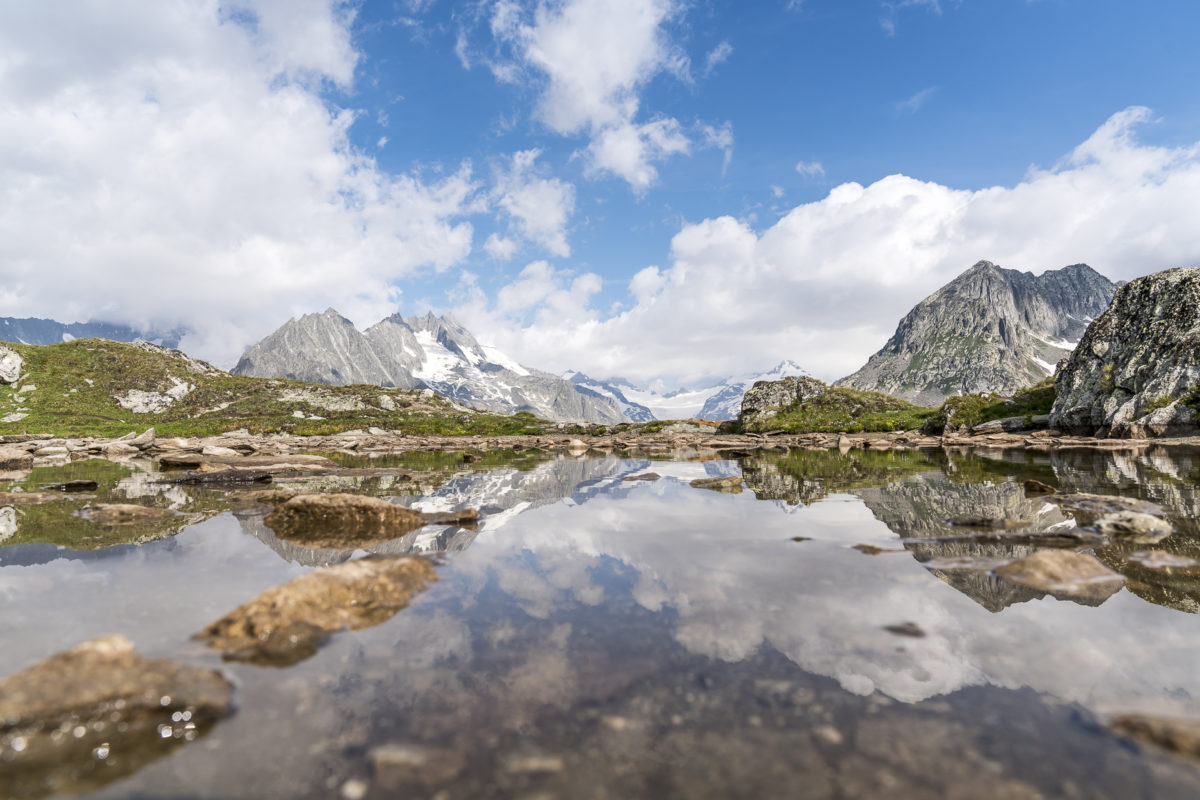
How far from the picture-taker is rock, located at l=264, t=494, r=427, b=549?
16422 mm

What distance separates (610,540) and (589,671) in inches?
→ 342

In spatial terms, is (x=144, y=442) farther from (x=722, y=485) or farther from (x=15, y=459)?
(x=722, y=485)

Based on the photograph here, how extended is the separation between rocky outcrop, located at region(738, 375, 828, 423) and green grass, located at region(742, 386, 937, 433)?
173 cm

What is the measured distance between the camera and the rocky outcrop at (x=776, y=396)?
116 meters

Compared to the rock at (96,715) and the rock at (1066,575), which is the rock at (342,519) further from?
the rock at (1066,575)

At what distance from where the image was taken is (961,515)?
18.8 metres

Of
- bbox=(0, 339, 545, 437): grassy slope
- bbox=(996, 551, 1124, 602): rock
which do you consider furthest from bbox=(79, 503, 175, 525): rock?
bbox=(0, 339, 545, 437): grassy slope

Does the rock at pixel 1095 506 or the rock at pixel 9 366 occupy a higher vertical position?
the rock at pixel 9 366

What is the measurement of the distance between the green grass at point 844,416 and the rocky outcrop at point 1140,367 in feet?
84.6

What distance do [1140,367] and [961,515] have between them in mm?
79354

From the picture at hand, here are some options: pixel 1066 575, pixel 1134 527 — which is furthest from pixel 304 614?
pixel 1134 527

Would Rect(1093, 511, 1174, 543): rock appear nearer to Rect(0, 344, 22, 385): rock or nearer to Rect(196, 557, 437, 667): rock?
Rect(196, 557, 437, 667): rock

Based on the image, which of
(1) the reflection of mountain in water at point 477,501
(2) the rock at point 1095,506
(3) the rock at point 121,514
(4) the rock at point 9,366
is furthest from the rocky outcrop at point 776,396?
(4) the rock at point 9,366

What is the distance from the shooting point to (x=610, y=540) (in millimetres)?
16000
